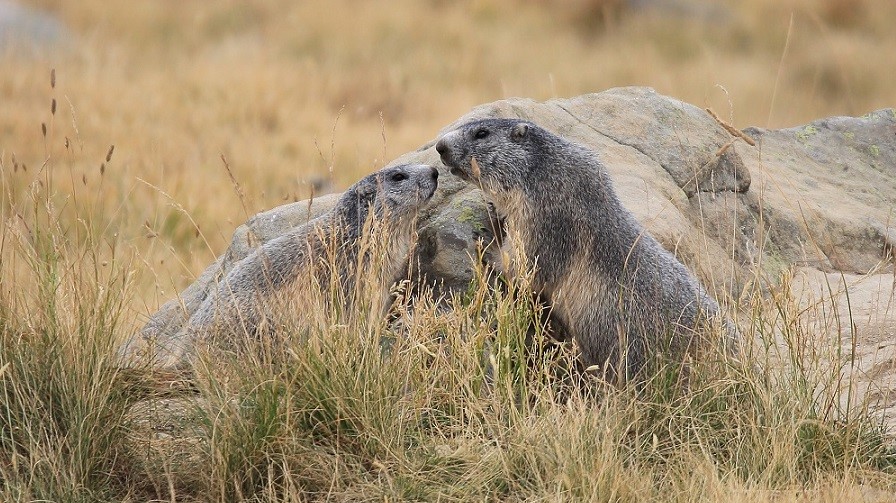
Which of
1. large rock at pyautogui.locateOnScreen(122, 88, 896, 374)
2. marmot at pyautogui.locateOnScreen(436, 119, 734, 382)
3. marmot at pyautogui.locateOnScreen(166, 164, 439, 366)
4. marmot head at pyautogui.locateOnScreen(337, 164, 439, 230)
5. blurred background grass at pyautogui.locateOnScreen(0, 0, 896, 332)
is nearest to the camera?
marmot at pyautogui.locateOnScreen(166, 164, 439, 366)

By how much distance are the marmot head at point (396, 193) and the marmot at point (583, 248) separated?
0.21m

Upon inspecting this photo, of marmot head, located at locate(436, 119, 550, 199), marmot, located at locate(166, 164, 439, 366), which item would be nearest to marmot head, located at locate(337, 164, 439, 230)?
marmot, located at locate(166, 164, 439, 366)

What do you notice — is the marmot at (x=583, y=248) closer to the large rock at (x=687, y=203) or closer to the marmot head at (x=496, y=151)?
the marmot head at (x=496, y=151)

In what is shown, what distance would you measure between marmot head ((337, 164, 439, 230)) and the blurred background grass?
4.83m

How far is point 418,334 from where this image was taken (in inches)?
214

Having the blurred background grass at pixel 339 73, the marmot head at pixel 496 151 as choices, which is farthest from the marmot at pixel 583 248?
the blurred background grass at pixel 339 73

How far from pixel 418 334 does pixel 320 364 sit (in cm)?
62

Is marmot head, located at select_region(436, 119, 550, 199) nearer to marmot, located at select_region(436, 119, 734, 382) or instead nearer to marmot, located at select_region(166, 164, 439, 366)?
marmot, located at select_region(436, 119, 734, 382)

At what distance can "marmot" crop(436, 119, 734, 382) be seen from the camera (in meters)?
6.21

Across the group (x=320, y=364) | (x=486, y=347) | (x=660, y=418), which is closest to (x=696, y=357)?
(x=660, y=418)

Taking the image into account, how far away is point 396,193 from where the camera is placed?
682cm

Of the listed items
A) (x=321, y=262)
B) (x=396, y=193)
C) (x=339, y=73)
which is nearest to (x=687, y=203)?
(x=396, y=193)

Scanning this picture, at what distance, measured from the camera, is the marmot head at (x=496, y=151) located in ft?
22.4

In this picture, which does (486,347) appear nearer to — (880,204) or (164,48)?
(880,204)
